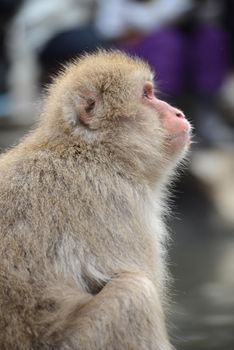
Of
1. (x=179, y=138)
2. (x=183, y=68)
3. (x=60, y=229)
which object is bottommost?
(x=183, y=68)

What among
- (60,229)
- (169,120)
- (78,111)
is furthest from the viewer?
(169,120)

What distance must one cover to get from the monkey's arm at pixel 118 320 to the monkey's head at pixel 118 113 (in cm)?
78

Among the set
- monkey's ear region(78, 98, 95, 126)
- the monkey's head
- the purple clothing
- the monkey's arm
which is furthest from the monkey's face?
the purple clothing

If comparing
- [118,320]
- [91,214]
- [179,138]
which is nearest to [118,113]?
[179,138]

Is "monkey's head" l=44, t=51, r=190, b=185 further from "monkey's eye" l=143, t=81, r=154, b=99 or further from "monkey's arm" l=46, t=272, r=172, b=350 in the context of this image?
"monkey's arm" l=46, t=272, r=172, b=350

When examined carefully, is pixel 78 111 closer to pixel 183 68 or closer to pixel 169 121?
pixel 169 121

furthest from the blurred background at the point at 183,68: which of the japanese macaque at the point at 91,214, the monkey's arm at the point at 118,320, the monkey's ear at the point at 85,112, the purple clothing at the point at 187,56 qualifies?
the monkey's arm at the point at 118,320

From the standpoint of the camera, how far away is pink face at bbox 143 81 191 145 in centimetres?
648

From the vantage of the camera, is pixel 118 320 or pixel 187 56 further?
pixel 187 56

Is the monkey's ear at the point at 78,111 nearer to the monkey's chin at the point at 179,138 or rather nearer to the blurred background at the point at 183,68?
the monkey's chin at the point at 179,138

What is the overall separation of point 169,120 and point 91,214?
2.64ft

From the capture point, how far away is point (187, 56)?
1302cm

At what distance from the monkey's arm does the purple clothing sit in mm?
6967

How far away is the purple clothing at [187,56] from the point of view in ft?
42.0
